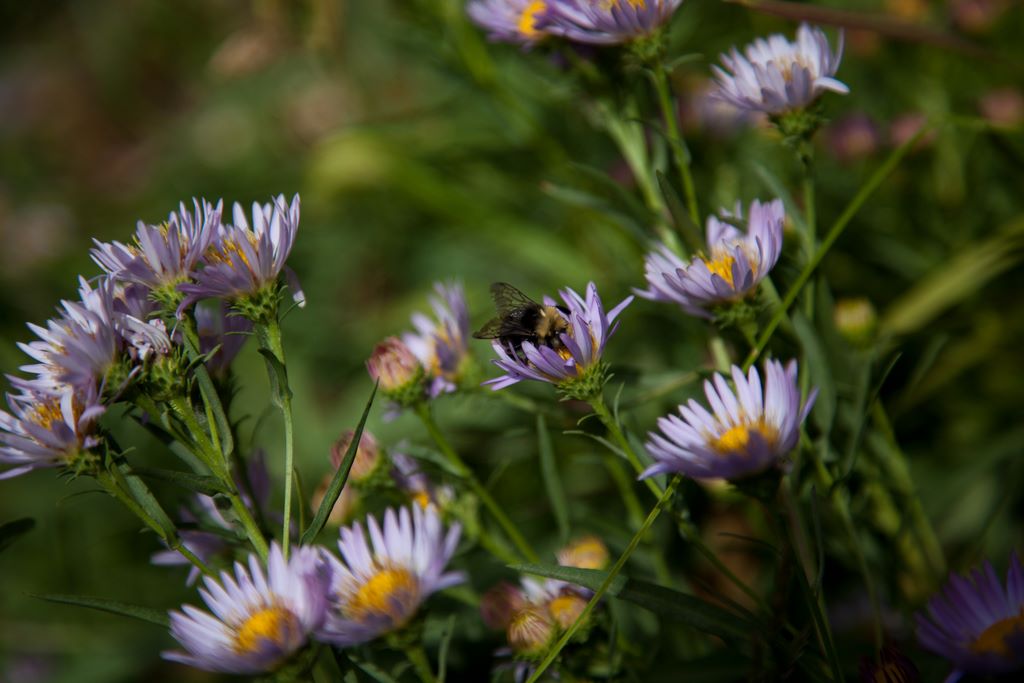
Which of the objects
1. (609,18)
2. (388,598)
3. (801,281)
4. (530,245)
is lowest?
(388,598)

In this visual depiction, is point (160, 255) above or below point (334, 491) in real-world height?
above

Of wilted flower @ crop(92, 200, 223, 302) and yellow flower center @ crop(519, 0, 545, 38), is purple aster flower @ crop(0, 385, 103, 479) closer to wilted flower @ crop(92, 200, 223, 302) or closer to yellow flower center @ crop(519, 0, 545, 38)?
wilted flower @ crop(92, 200, 223, 302)

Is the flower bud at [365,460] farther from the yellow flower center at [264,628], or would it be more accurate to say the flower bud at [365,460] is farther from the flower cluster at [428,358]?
the yellow flower center at [264,628]

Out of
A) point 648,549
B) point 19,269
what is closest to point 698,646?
point 648,549

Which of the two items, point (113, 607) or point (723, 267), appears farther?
point (723, 267)

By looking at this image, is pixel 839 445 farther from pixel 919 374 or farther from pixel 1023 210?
pixel 1023 210

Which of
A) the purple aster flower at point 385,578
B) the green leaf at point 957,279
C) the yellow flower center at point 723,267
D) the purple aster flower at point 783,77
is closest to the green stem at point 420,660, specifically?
the purple aster flower at point 385,578

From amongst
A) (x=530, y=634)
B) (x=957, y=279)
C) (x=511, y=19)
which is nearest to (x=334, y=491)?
(x=530, y=634)

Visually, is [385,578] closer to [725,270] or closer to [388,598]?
[388,598]
